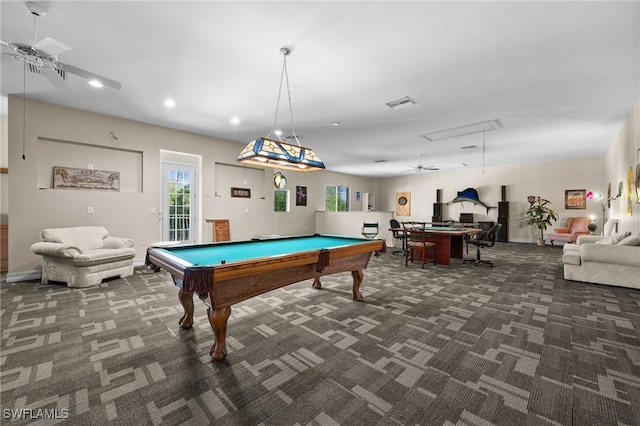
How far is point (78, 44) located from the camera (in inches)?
119

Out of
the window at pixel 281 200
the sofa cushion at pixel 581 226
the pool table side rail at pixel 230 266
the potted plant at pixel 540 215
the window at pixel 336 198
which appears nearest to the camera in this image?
the pool table side rail at pixel 230 266

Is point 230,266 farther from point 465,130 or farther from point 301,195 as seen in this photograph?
point 301,195

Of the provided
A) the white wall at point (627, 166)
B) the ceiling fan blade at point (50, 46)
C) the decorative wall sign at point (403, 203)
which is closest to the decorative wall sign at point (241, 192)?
the ceiling fan blade at point (50, 46)

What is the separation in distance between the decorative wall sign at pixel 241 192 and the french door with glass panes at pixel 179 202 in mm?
913

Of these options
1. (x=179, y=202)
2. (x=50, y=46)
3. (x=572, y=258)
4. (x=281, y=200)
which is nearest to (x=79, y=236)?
(x=179, y=202)

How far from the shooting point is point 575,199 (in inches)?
356

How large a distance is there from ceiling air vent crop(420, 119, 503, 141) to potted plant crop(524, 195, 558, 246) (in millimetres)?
5364

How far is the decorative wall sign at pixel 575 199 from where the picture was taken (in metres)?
8.88

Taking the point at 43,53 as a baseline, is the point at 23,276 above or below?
below

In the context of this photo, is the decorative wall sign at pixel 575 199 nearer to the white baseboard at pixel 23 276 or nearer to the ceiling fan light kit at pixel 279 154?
the ceiling fan light kit at pixel 279 154

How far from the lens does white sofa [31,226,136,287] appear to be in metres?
4.03

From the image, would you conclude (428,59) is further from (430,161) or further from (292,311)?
(430,161)

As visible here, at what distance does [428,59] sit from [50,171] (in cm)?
632

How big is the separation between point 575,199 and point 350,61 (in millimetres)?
10064
